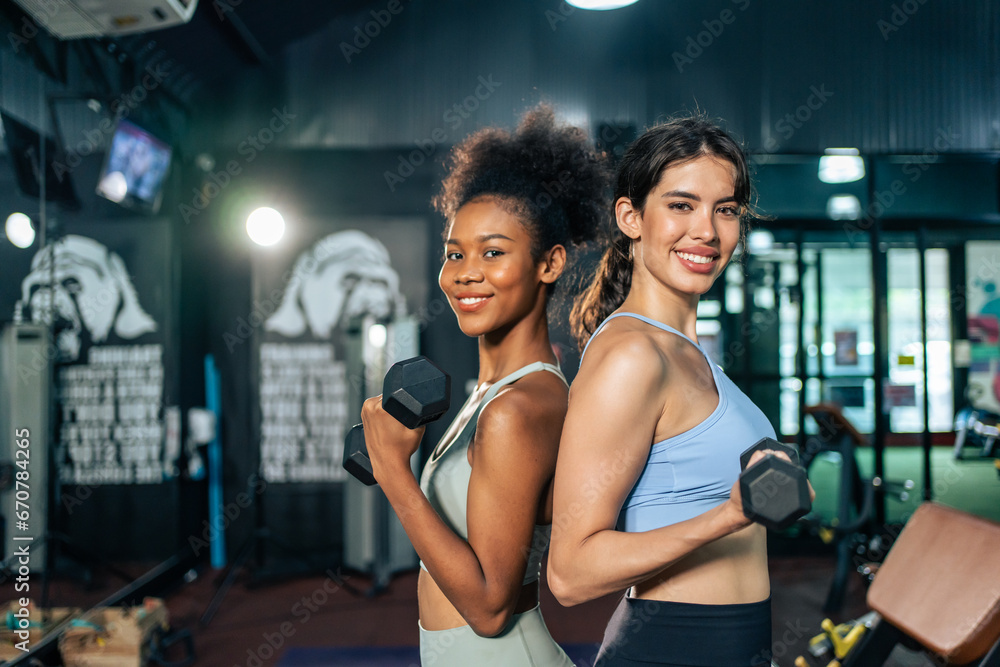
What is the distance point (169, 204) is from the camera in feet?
14.1

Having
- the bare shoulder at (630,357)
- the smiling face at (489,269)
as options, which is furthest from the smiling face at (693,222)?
the smiling face at (489,269)

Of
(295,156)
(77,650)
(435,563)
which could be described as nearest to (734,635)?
(435,563)

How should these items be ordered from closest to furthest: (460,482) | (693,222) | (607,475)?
(607,475), (693,222), (460,482)

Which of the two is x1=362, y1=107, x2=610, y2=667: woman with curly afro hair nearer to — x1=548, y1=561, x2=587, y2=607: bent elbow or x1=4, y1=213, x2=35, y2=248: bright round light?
x1=548, y1=561, x2=587, y2=607: bent elbow

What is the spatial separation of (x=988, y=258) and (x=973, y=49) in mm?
1486

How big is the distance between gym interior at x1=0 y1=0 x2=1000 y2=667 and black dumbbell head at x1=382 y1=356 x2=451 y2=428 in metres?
3.11

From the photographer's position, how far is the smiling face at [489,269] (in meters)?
1.04

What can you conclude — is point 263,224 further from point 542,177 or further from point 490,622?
point 490,622

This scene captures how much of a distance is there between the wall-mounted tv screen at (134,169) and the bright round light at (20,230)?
818 mm

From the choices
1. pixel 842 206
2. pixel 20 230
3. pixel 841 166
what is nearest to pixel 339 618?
pixel 20 230

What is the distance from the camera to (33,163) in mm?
2748

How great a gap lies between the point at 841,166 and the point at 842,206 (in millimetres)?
286

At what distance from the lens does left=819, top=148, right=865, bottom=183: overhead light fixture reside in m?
4.41

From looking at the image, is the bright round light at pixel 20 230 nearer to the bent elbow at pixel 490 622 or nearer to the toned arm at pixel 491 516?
the toned arm at pixel 491 516
